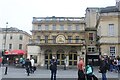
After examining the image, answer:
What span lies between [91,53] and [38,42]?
1025cm

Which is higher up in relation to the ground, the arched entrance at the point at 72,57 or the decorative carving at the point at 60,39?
Answer: the decorative carving at the point at 60,39

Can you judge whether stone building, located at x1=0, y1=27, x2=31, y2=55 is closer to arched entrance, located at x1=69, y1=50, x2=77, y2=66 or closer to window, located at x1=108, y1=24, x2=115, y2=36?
arched entrance, located at x1=69, y1=50, x2=77, y2=66

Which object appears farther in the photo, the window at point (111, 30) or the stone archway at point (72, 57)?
the stone archway at point (72, 57)

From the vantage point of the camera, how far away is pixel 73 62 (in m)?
55.0

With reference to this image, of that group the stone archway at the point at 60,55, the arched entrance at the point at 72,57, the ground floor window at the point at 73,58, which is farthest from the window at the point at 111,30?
the stone archway at the point at 60,55

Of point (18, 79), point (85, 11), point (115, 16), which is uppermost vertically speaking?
point (85, 11)

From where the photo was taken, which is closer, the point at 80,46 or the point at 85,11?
Result: the point at 80,46

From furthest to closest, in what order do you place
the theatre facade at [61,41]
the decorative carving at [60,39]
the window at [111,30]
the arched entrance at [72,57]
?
the arched entrance at [72,57], the theatre facade at [61,41], the decorative carving at [60,39], the window at [111,30]

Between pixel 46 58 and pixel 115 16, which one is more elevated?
pixel 115 16

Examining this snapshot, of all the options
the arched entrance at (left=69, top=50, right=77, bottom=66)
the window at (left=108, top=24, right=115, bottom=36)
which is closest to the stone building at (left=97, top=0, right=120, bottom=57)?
the window at (left=108, top=24, right=115, bottom=36)

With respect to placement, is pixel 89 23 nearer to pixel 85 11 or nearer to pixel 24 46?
pixel 85 11

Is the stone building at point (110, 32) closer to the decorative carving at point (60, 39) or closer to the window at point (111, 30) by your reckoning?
the window at point (111, 30)

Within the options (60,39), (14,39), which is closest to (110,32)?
(60,39)

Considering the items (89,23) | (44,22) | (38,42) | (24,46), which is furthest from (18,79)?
(24,46)
